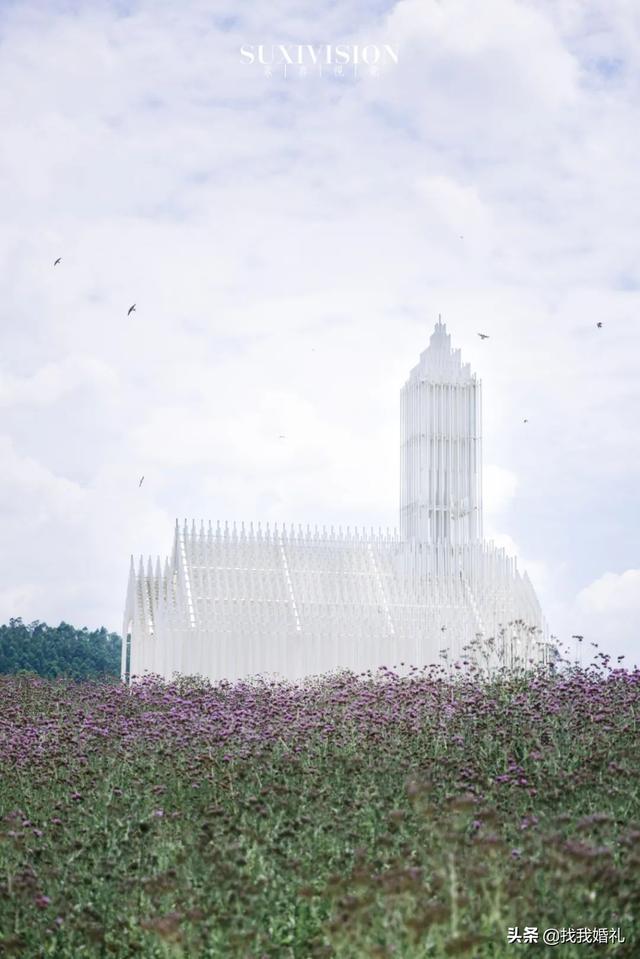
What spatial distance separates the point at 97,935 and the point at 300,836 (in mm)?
1509

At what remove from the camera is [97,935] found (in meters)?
5.74

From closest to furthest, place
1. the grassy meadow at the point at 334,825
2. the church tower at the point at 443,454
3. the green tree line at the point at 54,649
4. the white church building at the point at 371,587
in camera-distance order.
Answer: the grassy meadow at the point at 334,825 < the white church building at the point at 371,587 < the church tower at the point at 443,454 < the green tree line at the point at 54,649

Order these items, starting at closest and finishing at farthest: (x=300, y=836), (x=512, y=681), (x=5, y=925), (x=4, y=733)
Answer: (x=5, y=925), (x=300, y=836), (x=4, y=733), (x=512, y=681)

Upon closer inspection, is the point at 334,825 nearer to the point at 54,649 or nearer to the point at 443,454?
the point at 443,454

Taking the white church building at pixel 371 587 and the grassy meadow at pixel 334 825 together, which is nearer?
the grassy meadow at pixel 334 825

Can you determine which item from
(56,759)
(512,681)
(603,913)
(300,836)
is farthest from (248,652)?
(603,913)

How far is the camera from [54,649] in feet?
148

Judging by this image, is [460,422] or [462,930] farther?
[460,422]

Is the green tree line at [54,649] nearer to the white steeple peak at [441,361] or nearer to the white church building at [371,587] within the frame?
the white church building at [371,587]

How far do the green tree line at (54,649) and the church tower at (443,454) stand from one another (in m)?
12.9

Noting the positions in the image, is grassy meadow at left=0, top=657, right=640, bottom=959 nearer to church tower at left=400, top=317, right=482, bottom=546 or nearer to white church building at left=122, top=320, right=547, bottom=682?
white church building at left=122, top=320, right=547, bottom=682

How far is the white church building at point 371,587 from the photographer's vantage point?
25.8 m

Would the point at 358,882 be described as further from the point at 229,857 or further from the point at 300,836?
the point at 300,836

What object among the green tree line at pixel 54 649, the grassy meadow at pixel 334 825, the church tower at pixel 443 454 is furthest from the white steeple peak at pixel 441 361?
the grassy meadow at pixel 334 825
